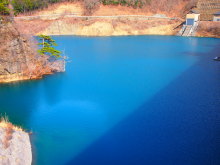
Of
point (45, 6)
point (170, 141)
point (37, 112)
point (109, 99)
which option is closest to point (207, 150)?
point (170, 141)

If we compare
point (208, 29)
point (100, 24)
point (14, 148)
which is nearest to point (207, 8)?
point (208, 29)

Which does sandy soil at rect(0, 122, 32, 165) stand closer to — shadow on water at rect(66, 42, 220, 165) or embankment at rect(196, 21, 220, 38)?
shadow on water at rect(66, 42, 220, 165)

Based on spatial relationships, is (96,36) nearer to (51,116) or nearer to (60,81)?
(60,81)

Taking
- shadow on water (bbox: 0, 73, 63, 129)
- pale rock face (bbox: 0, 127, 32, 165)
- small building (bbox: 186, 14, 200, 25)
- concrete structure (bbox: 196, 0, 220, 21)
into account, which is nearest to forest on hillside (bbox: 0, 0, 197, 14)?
concrete structure (bbox: 196, 0, 220, 21)

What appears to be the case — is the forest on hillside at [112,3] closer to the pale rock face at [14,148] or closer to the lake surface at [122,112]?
the lake surface at [122,112]

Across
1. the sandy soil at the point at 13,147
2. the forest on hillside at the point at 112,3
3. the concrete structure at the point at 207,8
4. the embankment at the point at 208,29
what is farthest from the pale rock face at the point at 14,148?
the forest on hillside at the point at 112,3

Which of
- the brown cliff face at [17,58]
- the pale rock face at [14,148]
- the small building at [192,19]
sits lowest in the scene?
the pale rock face at [14,148]
